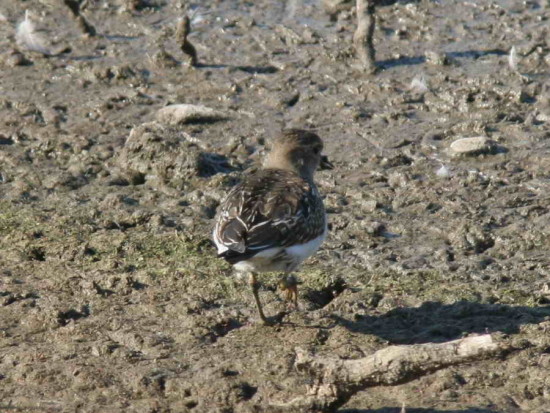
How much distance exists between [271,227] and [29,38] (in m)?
4.70

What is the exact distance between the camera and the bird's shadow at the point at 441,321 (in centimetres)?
591

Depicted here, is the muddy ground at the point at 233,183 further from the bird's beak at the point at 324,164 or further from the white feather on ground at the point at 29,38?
the bird's beak at the point at 324,164

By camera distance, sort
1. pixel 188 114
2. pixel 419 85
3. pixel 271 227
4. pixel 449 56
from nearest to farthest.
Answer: pixel 271 227
pixel 188 114
pixel 419 85
pixel 449 56

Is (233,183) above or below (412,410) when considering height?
below

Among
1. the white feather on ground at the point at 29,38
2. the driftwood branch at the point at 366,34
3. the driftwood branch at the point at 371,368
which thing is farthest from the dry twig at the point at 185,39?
the driftwood branch at the point at 371,368

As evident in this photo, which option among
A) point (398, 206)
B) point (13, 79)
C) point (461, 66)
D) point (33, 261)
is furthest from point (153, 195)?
point (461, 66)

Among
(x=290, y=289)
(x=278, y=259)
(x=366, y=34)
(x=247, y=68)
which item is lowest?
(x=247, y=68)

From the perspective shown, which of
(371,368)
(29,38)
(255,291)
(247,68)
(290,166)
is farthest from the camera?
(29,38)

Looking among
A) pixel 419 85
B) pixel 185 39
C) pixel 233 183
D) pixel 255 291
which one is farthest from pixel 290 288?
pixel 185 39

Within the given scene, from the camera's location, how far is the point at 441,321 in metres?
6.06

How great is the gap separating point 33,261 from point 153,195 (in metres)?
1.18

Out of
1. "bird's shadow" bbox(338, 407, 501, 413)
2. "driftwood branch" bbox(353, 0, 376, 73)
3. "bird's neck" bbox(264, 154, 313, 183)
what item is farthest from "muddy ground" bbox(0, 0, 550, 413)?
"bird's neck" bbox(264, 154, 313, 183)

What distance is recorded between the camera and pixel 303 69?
927cm

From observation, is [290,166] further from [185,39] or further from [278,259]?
[185,39]
